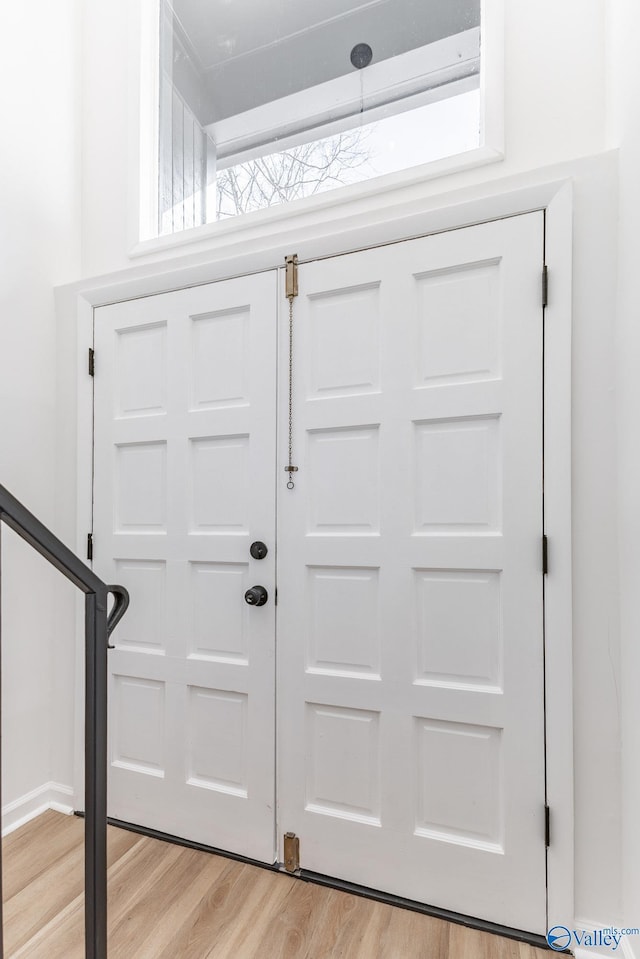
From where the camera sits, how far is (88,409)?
2.17 meters

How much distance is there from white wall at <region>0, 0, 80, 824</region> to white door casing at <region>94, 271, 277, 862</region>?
0.24 metres

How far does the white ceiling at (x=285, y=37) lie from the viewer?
6.17 ft

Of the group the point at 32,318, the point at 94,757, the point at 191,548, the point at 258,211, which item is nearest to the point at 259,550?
the point at 191,548

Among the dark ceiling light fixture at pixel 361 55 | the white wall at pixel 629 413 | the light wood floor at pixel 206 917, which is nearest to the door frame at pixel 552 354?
the white wall at pixel 629 413

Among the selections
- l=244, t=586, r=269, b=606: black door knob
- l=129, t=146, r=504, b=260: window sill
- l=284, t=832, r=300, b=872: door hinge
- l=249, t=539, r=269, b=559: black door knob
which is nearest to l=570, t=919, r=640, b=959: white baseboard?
l=284, t=832, r=300, b=872: door hinge

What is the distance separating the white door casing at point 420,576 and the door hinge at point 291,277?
0.02m

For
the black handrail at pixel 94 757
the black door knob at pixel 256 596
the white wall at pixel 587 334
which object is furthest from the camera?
the black door knob at pixel 256 596

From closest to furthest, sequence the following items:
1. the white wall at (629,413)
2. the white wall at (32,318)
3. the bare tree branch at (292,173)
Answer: the white wall at (629,413) → the bare tree branch at (292,173) → the white wall at (32,318)

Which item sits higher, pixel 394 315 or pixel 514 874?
pixel 394 315

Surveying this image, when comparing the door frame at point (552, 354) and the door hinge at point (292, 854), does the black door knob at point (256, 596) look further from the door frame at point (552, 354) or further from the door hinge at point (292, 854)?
the door frame at point (552, 354)

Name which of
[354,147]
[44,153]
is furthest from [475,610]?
[44,153]

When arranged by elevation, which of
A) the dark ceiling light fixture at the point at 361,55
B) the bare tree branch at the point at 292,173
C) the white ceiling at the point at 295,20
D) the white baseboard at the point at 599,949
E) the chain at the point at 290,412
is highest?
the white ceiling at the point at 295,20

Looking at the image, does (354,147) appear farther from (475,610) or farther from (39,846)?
(39,846)

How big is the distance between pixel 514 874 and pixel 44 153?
287 centimetres
